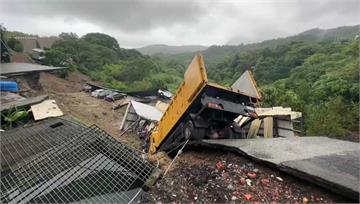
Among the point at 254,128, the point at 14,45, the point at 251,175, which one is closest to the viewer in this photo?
the point at 251,175

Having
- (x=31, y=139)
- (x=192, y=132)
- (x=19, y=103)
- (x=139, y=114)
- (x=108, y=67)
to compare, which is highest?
(x=108, y=67)

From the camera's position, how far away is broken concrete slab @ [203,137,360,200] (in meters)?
2.67

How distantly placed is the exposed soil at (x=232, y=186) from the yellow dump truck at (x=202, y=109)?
876mm

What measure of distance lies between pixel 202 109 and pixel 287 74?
34.8 metres

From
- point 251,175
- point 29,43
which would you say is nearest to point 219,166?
point 251,175

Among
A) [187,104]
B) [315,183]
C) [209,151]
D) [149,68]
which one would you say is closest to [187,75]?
[187,104]

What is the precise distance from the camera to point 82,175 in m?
4.08

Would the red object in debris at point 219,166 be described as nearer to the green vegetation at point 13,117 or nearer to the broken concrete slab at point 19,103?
the green vegetation at point 13,117

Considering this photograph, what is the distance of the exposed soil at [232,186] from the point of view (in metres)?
2.79

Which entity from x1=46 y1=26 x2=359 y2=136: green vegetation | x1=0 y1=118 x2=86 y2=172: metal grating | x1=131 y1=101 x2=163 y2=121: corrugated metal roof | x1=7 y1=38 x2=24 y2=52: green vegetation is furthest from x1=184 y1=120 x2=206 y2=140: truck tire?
x1=7 y1=38 x2=24 y2=52: green vegetation

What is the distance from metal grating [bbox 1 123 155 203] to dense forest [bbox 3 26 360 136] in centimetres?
484

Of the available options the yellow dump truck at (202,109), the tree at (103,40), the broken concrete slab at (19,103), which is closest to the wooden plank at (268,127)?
the yellow dump truck at (202,109)

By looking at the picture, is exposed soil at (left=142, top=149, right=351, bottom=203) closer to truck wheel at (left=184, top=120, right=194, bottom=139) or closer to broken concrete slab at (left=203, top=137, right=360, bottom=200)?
broken concrete slab at (left=203, top=137, right=360, bottom=200)

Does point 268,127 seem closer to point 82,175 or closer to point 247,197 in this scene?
point 247,197
